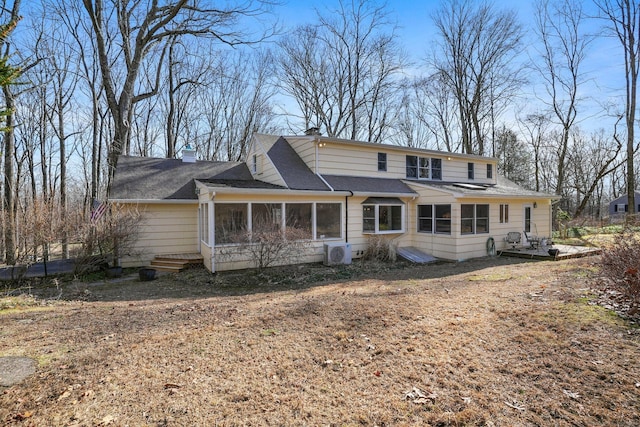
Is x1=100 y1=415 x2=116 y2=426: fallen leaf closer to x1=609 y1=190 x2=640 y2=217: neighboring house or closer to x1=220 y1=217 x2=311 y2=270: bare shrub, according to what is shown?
x1=220 y1=217 x2=311 y2=270: bare shrub

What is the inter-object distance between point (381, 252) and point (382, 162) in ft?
13.7

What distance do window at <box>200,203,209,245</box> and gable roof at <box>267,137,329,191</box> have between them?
9.48 ft

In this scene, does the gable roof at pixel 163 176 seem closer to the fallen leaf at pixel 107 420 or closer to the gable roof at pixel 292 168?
the gable roof at pixel 292 168

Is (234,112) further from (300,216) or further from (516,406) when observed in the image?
(516,406)

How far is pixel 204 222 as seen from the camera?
1145 cm

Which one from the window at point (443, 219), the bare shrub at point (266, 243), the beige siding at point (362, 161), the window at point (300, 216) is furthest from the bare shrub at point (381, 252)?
the beige siding at point (362, 161)

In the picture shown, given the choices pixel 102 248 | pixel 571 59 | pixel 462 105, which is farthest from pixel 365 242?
pixel 571 59

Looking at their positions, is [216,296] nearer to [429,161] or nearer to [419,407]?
[419,407]

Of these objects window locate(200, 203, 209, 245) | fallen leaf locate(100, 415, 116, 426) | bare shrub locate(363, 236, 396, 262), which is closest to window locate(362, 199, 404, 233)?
bare shrub locate(363, 236, 396, 262)

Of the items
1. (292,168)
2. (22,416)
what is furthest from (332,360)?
(292,168)

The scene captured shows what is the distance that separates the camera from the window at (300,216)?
448 inches

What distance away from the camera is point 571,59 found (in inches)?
906

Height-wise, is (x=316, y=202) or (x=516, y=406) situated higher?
(x=316, y=202)

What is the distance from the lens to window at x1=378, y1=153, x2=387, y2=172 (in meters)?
13.9
